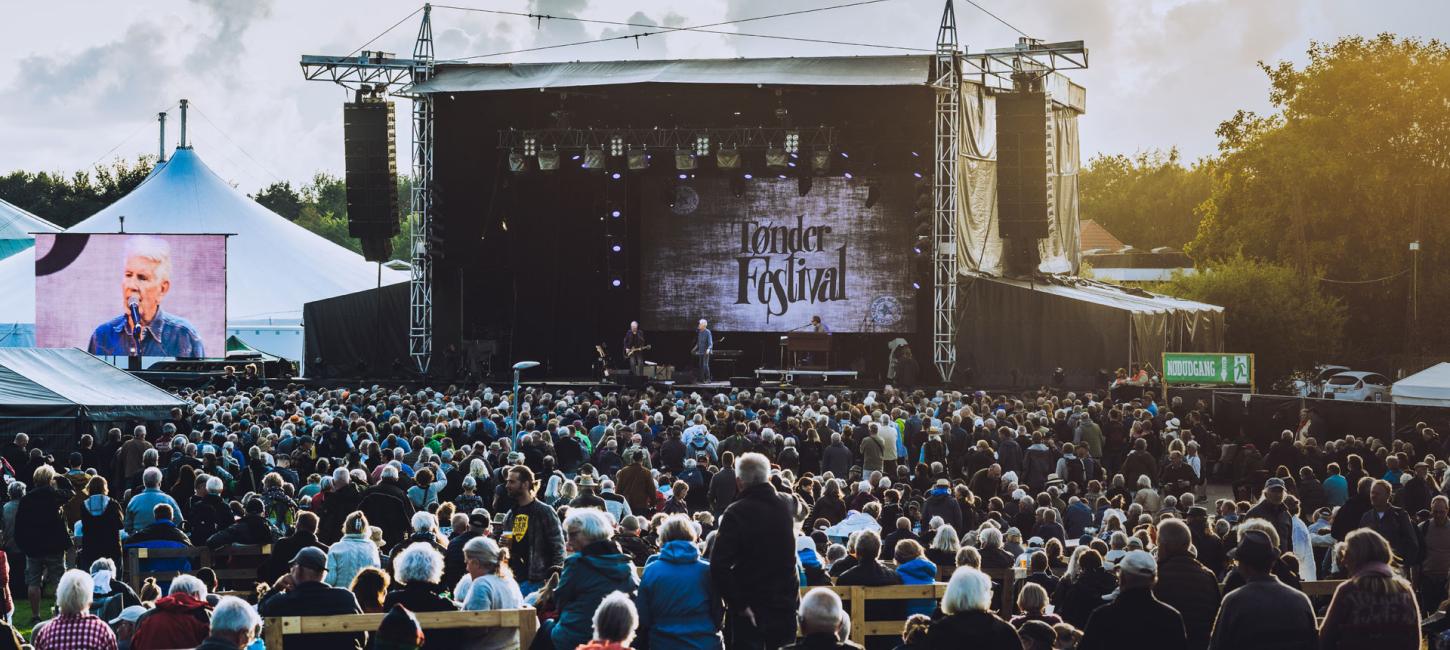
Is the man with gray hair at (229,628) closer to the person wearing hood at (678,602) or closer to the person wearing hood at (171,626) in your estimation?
the person wearing hood at (171,626)

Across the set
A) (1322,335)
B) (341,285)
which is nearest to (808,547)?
(341,285)

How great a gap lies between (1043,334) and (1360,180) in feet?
64.1

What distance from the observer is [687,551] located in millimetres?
5859

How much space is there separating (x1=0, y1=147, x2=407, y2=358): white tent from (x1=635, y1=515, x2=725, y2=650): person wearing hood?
2906 cm

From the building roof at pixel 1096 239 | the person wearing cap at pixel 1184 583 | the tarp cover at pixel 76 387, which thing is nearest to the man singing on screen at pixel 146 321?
the tarp cover at pixel 76 387

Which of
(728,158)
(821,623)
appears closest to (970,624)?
(821,623)

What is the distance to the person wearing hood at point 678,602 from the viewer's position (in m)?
5.79

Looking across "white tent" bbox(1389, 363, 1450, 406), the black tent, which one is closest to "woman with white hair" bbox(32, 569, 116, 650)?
the black tent

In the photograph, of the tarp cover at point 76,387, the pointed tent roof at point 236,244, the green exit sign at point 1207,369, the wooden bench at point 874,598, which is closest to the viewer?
the wooden bench at point 874,598

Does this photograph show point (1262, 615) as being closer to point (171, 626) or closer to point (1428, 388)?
point (171, 626)

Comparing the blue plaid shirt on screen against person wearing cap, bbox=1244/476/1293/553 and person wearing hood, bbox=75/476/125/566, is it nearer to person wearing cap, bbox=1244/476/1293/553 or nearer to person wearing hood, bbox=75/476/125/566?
person wearing hood, bbox=75/476/125/566

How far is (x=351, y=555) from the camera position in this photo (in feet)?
24.7

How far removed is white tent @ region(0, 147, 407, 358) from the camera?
3325 cm

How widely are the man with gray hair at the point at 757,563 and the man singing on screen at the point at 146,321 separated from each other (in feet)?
78.4
